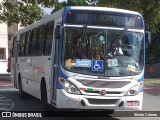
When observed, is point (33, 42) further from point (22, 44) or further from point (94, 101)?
point (94, 101)

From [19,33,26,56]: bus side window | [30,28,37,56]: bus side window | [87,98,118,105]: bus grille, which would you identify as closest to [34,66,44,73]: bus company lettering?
[30,28,37,56]: bus side window

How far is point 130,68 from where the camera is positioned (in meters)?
10.4

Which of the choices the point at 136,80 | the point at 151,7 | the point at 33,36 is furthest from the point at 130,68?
the point at 151,7

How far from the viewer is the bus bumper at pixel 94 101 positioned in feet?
32.8

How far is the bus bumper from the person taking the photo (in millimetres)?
9984

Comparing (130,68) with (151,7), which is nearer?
(130,68)

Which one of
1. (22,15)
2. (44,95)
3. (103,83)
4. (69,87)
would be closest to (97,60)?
(103,83)

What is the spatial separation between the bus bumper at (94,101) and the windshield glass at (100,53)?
600 millimetres

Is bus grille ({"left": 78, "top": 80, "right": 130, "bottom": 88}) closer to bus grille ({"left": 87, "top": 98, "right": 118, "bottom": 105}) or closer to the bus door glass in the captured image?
bus grille ({"left": 87, "top": 98, "right": 118, "bottom": 105})

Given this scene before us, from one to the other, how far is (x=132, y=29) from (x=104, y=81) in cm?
163

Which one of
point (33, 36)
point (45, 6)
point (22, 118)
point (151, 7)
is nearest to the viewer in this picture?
point (22, 118)

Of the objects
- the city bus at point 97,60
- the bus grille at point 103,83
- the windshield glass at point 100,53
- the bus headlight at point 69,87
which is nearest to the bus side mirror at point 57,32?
the city bus at point 97,60

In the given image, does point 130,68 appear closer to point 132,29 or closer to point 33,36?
point 132,29

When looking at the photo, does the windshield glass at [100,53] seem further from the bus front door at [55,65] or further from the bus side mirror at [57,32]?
the bus front door at [55,65]
